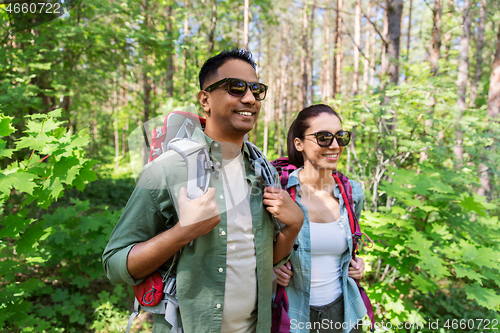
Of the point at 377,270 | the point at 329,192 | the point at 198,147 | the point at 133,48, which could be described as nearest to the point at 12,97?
the point at 133,48

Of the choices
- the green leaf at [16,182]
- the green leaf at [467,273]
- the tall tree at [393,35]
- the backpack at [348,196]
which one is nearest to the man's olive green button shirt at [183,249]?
the backpack at [348,196]

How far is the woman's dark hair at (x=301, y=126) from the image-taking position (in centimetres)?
212

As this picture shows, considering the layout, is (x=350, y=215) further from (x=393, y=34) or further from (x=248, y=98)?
(x=393, y=34)

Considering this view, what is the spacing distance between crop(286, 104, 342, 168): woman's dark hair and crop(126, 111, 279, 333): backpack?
1052 millimetres

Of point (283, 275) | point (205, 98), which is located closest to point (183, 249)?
point (205, 98)

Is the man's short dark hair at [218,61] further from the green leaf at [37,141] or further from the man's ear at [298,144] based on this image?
the green leaf at [37,141]

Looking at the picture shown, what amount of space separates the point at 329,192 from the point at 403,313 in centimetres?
238

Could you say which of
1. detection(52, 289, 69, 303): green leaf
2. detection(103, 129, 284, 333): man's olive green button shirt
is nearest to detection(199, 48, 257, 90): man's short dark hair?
detection(103, 129, 284, 333): man's olive green button shirt

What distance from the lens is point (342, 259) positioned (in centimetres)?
192

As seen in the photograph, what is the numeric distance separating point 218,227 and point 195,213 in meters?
0.24

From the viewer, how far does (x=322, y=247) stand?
6.12 ft

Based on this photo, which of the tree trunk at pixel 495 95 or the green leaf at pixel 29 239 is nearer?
the green leaf at pixel 29 239

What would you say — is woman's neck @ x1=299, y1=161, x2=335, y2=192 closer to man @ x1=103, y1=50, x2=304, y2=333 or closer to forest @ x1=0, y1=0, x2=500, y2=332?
man @ x1=103, y1=50, x2=304, y2=333

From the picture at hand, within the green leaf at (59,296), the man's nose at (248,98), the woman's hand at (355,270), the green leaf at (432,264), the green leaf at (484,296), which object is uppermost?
the man's nose at (248,98)
